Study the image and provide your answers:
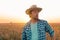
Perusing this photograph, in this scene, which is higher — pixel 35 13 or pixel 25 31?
pixel 35 13

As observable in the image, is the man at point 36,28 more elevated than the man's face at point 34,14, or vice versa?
the man's face at point 34,14

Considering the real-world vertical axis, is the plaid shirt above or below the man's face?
below

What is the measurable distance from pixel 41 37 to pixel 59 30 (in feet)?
12.2

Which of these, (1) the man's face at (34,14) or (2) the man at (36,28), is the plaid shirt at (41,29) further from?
(1) the man's face at (34,14)

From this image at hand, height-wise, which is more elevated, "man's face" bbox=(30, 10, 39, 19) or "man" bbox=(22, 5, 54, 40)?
"man's face" bbox=(30, 10, 39, 19)

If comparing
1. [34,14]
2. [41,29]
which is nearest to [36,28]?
[41,29]

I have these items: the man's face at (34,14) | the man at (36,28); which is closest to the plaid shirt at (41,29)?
the man at (36,28)

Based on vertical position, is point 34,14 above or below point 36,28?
above

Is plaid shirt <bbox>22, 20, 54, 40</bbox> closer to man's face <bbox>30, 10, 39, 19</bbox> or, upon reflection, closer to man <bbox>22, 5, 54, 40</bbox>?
man <bbox>22, 5, 54, 40</bbox>

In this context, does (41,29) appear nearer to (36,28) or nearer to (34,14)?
(36,28)

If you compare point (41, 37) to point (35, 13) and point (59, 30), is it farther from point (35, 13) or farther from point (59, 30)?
point (59, 30)

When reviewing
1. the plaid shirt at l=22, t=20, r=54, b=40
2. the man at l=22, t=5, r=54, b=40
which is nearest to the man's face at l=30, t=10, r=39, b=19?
the man at l=22, t=5, r=54, b=40

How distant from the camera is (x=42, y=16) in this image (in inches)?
269

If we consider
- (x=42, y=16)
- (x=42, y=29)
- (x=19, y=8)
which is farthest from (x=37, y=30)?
(x=19, y=8)
